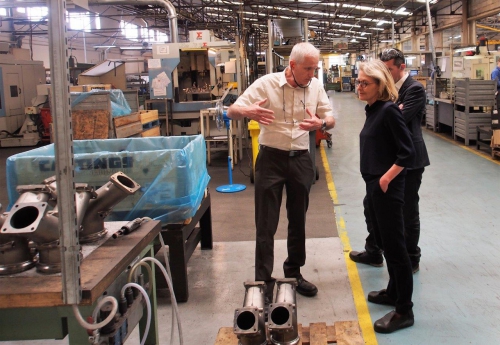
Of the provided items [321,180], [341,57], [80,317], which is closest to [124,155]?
[80,317]

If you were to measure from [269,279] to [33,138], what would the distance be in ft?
31.9

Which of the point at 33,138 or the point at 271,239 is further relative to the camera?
the point at 33,138

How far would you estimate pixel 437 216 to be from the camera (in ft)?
15.9

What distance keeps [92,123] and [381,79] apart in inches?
173

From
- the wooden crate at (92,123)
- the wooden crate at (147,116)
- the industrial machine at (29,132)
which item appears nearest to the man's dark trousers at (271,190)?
the wooden crate at (92,123)

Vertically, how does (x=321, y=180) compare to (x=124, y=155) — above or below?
below

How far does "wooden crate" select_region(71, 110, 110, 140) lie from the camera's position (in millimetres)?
6023

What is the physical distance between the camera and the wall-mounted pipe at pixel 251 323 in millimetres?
1914

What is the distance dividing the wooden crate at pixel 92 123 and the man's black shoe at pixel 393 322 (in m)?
4.34

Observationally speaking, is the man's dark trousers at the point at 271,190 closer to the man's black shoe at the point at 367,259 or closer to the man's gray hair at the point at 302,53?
the man's gray hair at the point at 302,53

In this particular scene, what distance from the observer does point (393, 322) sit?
8.98 ft

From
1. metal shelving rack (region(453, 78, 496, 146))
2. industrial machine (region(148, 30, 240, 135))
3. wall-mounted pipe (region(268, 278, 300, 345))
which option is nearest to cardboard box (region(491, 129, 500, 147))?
metal shelving rack (region(453, 78, 496, 146))

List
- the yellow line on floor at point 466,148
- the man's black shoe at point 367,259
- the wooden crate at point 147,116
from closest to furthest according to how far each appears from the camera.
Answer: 1. the man's black shoe at point 367,259
2. the wooden crate at point 147,116
3. the yellow line on floor at point 466,148

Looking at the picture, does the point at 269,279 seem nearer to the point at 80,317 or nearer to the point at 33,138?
the point at 80,317
